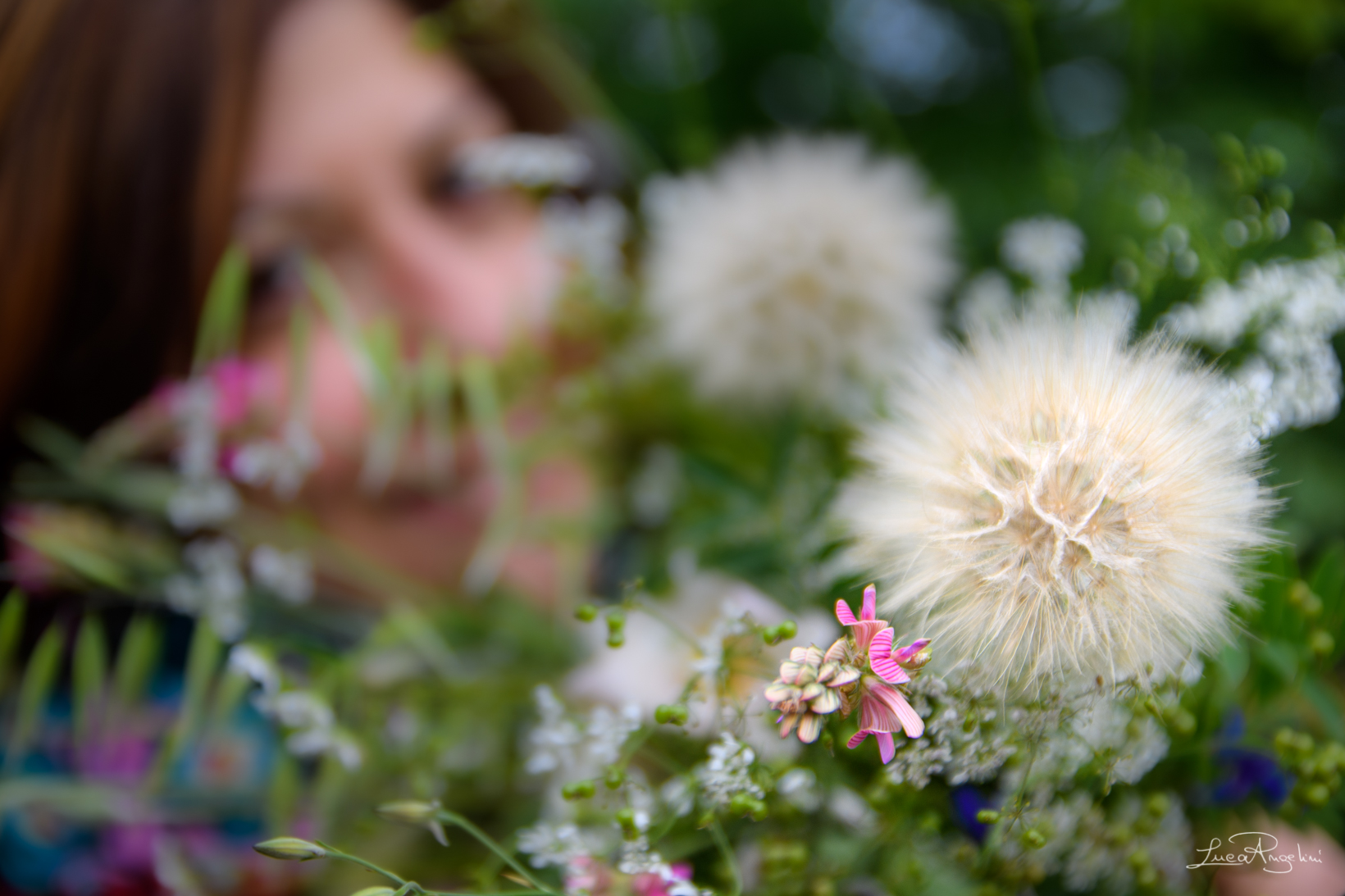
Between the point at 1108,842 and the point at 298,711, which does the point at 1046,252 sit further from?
the point at 298,711

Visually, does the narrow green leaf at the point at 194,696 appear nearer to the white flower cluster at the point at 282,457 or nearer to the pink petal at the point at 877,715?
the white flower cluster at the point at 282,457

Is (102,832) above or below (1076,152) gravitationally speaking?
below

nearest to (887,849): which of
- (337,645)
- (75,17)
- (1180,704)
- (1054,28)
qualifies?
(1180,704)

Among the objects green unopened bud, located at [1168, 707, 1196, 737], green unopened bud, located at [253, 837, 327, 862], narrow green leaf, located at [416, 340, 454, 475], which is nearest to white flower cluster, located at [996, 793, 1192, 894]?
green unopened bud, located at [1168, 707, 1196, 737]

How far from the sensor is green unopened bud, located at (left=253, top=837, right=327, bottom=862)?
0.27 meters

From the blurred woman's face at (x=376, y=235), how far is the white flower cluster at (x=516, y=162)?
2 centimetres

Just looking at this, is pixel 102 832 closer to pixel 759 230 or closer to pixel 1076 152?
pixel 759 230

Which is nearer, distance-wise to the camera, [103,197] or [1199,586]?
[1199,586]

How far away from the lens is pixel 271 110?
0.66m

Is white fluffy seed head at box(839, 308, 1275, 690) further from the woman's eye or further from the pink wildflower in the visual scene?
the woman's eye

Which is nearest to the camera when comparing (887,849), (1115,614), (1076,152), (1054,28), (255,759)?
(1115,614)

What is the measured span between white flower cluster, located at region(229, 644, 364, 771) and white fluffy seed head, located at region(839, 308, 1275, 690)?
35cm

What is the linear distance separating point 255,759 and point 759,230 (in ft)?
2.12

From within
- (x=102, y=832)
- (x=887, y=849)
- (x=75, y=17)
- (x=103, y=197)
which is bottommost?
(x=102, y=832)
